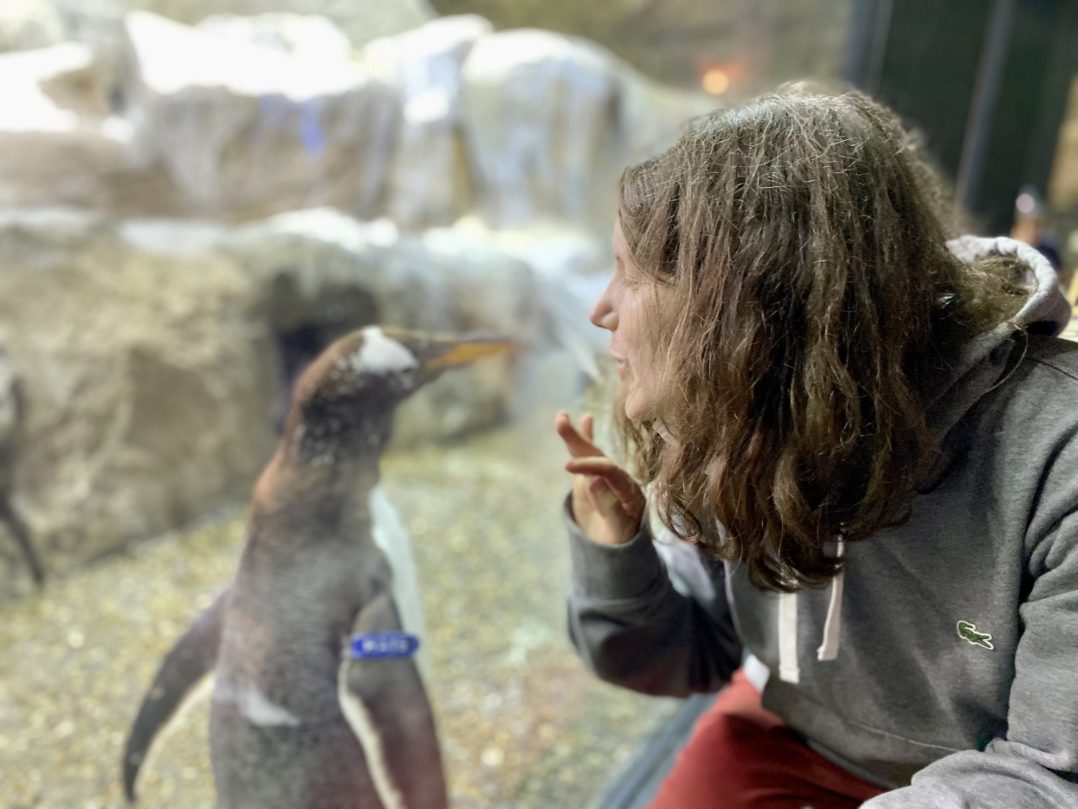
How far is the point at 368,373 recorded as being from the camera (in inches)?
36.0

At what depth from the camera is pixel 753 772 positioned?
0.83 m

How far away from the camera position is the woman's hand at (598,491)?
0.74 metres

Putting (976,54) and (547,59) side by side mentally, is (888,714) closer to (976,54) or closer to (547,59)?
(547,59)

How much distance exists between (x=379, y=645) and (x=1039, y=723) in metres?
0.66

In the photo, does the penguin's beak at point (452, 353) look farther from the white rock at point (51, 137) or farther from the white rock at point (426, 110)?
the white rock at point (426, 110)

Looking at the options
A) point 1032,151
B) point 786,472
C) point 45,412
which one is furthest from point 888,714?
point 1032,151

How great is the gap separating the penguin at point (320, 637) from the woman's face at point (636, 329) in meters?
0.39

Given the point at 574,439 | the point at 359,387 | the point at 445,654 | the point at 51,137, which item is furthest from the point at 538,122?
the point at 574,439

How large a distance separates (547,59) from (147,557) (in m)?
1.89

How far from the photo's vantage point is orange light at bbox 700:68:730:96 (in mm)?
3059

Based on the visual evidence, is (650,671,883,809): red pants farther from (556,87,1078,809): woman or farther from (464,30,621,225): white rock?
(464,30,621,225): white rock

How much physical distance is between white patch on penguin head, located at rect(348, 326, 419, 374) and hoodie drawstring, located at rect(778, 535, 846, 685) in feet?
1.62

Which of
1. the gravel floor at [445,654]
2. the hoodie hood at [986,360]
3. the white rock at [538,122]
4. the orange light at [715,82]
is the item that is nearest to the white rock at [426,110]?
the white rock at [538,122]

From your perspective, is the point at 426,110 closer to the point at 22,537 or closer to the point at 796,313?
the point at 22,537
